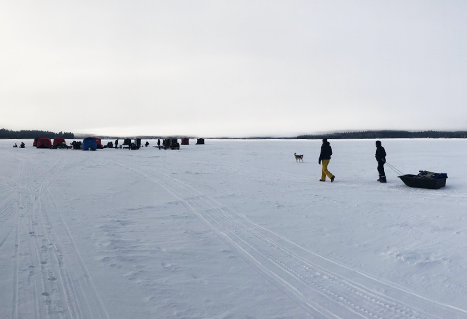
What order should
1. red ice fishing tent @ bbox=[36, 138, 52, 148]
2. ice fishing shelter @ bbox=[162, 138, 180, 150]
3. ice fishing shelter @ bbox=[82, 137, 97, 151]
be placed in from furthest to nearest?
red ice fishing tent @ bbox=[36, 138, 52, 148]
ice fishing shelter @ bbox=[162, 138, 180, 150]
ice fishing shelter @ bbox=[82, 137, 97, 151]

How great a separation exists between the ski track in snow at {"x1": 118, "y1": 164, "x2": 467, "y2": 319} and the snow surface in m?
0.02

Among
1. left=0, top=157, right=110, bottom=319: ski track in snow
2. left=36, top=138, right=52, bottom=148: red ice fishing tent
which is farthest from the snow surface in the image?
left=36, top=138, right=52, bottom=148: red ice fishing tent

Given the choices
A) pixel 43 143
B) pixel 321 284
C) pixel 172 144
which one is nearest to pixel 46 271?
pixel 321 284

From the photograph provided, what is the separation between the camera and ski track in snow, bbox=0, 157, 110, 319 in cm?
312

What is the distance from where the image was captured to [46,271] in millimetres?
3893

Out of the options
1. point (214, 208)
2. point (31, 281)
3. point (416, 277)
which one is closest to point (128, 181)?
point (214, 208)

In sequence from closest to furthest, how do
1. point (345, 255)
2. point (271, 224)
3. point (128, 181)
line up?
point (345, 255), point (271, 224), point (128, 181)

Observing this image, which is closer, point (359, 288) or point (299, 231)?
point (359, 288)

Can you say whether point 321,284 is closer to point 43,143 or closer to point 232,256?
point 232,256

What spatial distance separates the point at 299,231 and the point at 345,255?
124cm

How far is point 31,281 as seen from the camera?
3.65m

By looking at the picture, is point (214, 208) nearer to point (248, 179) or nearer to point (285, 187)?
point (285, 187)

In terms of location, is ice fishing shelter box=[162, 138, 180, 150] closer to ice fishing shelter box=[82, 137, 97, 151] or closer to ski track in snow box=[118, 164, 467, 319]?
ice fishing shelter box=[82, 137, 97, 151]

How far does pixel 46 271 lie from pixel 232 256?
2.42m
